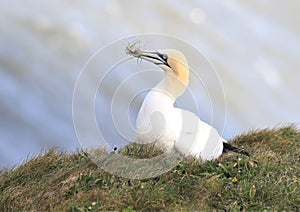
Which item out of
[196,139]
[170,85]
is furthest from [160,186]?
[170,85]

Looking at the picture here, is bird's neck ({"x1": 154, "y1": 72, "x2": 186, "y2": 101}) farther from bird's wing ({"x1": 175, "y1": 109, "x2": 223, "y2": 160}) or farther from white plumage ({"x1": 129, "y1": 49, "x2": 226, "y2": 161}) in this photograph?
bird's wing ({"x1": 175, "y1": 109, "x2": 223, "y2": 160})

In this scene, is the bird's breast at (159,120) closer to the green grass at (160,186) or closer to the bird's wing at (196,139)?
the bird's wing at (196,139)

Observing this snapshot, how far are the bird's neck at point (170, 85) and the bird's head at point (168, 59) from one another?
44 millimetres

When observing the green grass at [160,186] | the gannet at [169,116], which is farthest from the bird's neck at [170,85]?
the green grass at [160,186]

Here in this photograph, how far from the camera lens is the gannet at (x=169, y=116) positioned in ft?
21.0

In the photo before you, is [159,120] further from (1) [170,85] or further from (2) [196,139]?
(2) [196,139]

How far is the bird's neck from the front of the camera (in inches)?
256

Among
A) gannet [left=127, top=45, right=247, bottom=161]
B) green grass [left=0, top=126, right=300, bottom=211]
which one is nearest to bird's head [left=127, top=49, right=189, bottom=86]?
gannet [left=127, top=45, right=247, bottom=161]

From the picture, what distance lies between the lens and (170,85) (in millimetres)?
6508

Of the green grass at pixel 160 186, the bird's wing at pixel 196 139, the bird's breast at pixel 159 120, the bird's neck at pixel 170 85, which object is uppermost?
the bird's neck at pixel 170 85

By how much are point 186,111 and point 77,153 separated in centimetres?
162

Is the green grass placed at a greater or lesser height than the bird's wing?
lesser

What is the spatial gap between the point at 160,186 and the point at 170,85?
137 cm

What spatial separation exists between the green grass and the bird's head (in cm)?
99
